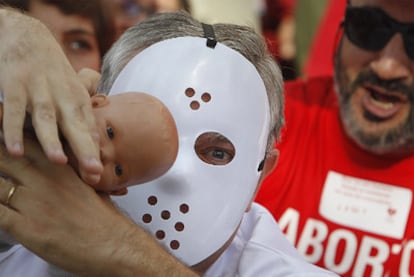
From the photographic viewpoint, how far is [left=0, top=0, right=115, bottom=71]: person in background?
2.63 metres

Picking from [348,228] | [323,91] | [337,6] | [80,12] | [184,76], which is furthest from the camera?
[337,6]

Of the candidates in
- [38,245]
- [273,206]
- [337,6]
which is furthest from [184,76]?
→ [337,6]

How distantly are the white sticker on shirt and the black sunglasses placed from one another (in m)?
0.36

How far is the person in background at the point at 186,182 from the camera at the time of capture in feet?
4.28

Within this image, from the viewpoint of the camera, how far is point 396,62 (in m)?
2.53

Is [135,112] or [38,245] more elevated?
[135,112]

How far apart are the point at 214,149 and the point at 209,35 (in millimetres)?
226

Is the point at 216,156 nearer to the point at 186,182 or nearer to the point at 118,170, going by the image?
the point at 186,182

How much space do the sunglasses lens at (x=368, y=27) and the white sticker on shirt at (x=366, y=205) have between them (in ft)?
1.22

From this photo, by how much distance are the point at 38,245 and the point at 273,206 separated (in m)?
1.34

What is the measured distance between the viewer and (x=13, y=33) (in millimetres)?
1402

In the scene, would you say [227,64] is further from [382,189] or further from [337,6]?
[337,6]

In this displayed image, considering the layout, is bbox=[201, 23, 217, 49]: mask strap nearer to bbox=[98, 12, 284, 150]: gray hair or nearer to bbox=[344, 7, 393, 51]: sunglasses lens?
bbox=[98, 12, 284, 150]: gray hair

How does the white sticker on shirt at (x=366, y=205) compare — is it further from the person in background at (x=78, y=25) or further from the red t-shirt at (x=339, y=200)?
the person in background at (x=78, y=25)
